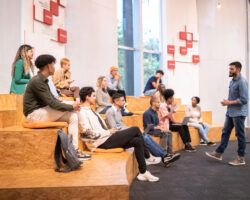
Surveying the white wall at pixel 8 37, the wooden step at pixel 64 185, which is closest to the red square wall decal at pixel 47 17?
the white wall at pixel 8 37

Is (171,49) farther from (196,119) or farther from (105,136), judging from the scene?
(105,136)

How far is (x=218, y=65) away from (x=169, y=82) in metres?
1.87

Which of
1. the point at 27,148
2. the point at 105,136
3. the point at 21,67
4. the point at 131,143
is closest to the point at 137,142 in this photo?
the point at 131,143

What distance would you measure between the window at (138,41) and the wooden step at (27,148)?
20.6 feet

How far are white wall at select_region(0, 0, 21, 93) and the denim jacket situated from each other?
3422 millimetres

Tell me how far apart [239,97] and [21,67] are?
3.02 m

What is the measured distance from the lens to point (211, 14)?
10.7m

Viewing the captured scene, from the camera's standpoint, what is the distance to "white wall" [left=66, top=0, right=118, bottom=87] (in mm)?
7166

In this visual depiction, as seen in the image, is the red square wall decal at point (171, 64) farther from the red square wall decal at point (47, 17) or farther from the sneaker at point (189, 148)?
the red square wall decal at point (47, 17)

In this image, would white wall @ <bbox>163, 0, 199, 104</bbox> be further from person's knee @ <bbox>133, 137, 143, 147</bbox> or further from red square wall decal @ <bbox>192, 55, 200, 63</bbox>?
person's knee @ <bbox>133, 137, 143, 147</bbox>

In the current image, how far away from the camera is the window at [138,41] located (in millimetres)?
9469

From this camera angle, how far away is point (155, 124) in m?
5.44

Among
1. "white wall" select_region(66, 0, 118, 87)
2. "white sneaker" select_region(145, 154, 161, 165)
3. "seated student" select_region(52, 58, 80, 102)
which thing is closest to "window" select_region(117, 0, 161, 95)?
"white wall" select_region(66, 0, 118, 87)

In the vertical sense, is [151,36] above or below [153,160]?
A: above
